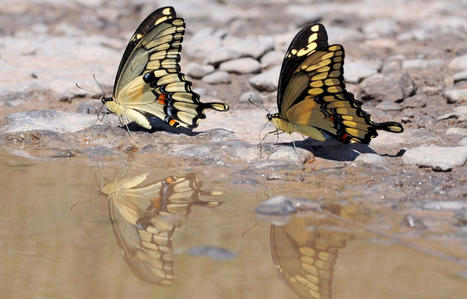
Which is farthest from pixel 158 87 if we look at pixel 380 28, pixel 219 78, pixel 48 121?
pixel 380 28

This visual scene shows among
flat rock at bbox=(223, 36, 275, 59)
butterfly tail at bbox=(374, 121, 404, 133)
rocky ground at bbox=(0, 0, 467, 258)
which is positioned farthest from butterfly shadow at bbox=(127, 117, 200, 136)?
flat rock at bbox=(223, 36, 275, 59)

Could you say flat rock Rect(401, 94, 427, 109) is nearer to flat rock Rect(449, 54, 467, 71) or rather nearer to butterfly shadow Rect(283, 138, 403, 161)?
flat rock Rect(449, 54, 467, 71)

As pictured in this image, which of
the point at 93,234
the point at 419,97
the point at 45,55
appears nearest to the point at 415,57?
the point at 419,97

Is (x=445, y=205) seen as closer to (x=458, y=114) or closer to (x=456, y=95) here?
(x=458, y=114)

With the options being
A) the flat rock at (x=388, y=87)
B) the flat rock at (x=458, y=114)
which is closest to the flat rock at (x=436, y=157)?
the flat rock at (x=458, y=114)

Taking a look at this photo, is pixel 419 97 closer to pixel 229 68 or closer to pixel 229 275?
pixel 229 68

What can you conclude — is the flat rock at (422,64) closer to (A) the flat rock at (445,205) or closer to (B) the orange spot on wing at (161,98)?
(B) the orange spot on wing at (161,98)
